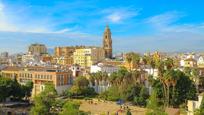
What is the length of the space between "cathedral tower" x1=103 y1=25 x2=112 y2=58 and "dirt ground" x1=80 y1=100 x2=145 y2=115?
5177 centimetres

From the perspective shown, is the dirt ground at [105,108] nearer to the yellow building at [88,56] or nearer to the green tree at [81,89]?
the green tree at [81,89]

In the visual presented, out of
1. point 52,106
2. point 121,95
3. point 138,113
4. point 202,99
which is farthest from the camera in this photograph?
point 121,95

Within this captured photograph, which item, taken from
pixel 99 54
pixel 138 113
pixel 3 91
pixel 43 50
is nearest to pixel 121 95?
pixel 138 113

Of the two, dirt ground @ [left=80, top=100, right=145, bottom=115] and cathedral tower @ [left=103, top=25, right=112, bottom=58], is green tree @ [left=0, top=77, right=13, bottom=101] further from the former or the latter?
cathedral tower @ [left=103, top=25, right=112, bottom=58]

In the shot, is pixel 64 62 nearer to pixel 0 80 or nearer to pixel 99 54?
pixel 99 54

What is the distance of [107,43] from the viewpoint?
362 ft

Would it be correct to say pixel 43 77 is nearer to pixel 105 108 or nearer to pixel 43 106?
pixel 105 108

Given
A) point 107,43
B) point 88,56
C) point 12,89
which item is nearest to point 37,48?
point 107,43

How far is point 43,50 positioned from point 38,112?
131806 millimetres

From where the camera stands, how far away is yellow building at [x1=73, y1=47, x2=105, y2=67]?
4136 inches

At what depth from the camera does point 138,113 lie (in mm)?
46500

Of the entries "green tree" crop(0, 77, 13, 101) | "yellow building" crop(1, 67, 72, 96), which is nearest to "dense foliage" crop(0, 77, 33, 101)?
"green tree" crop(0, 77, 13, 101)

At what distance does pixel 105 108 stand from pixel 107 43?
6038 cm

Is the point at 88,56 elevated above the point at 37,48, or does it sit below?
below
